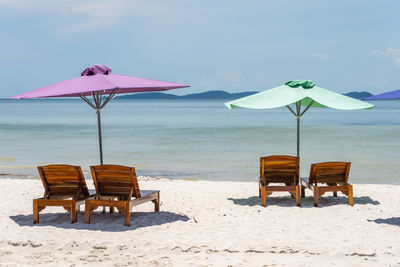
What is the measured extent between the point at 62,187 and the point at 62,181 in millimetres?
86

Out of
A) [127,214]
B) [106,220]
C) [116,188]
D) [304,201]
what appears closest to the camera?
[127,214]

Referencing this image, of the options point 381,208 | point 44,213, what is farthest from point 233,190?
point 44,213

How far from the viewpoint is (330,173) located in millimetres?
7324

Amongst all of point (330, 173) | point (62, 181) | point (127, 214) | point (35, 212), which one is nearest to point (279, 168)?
point (330, 173)

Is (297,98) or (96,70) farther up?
(96,70)

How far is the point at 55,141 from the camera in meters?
26.9

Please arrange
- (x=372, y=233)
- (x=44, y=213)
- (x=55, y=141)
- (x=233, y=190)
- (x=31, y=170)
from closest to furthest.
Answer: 1. (x=372, y=233)
2. (x=44, y=213)
3. (x=233, y=190)
4. (x=31, y=170)
5. (x=55, y=141)

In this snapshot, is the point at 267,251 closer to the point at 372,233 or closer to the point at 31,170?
the point at 372,233

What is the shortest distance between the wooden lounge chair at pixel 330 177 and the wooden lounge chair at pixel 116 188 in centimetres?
261

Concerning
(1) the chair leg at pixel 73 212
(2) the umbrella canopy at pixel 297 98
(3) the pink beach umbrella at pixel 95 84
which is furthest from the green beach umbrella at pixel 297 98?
(1) the chair leg at pixel 73 212

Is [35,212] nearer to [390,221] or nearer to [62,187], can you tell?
[62,187]

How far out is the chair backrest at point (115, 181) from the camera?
6086 millimetres

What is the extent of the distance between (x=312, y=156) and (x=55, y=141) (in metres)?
14.6

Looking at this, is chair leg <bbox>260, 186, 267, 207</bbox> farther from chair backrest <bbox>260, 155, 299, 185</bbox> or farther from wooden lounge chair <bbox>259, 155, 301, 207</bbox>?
chair backrest <bbox>260, 155, 299, 185</bbox>
